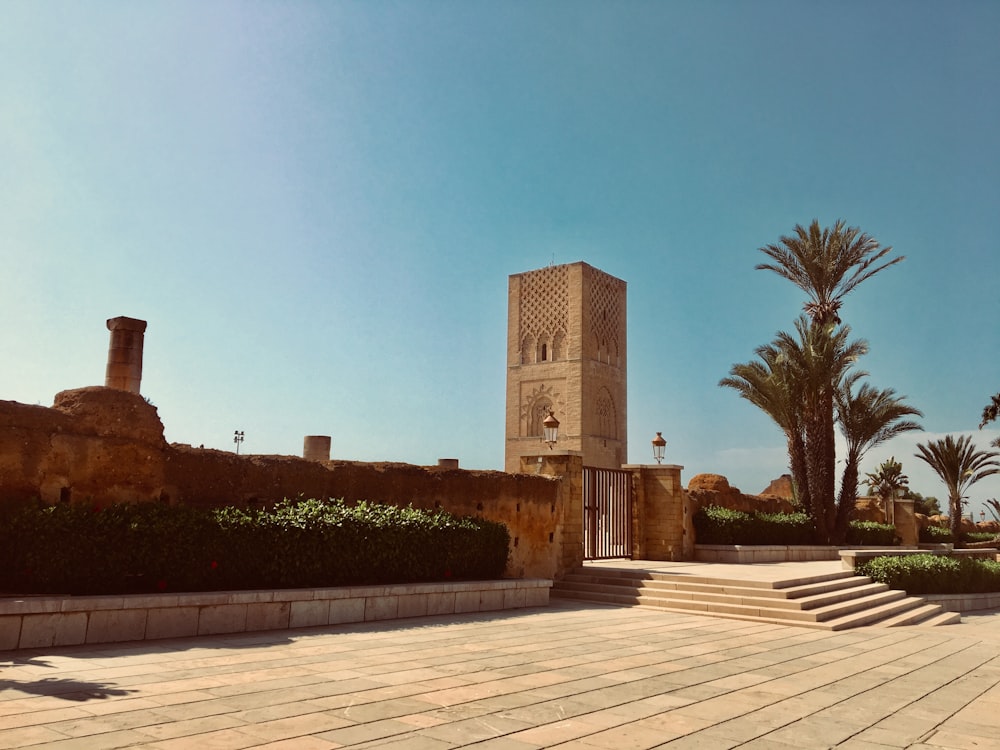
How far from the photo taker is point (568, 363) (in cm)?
4088

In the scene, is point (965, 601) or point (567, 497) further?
point (965, 601)

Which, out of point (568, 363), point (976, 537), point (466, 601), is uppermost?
point (568, 363)

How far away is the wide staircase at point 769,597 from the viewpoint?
9.70 m

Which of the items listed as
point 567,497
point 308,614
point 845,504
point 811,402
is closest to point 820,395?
point 811,402

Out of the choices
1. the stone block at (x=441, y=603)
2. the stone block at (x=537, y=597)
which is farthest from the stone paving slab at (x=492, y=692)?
the stone block at (x=537, y=597)

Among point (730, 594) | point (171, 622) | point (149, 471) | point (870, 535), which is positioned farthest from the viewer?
point (870, 535)

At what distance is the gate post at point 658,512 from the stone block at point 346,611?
328 inches

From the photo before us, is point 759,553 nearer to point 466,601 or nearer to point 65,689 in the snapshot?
point 466,601

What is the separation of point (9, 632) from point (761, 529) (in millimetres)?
15700

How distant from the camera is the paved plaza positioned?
4027 millimetres

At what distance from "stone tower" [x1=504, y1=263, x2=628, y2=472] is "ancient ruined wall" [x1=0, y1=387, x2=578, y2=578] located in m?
29.2

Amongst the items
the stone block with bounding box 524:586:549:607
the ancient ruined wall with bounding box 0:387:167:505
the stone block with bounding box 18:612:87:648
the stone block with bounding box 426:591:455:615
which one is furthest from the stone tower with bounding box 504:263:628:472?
the stone block with bounding box 18:612:87:648

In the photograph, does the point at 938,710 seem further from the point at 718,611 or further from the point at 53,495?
the point at 53,495

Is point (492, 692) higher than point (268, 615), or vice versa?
A: point (268, 615)
